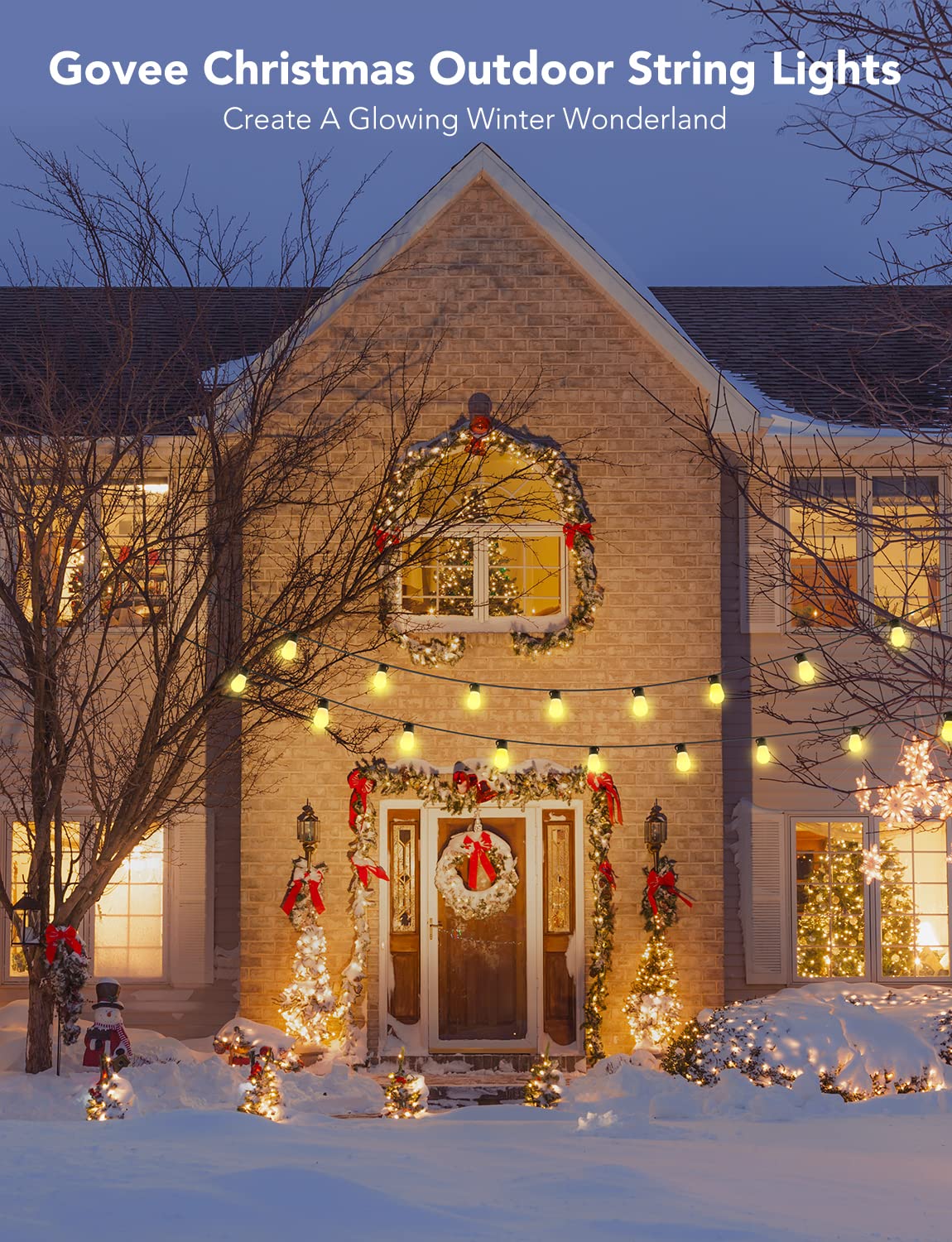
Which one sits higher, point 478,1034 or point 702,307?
point 702,307

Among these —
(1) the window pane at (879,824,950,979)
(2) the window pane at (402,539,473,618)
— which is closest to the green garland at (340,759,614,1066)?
(2) the window pane at (402,539,473,618)

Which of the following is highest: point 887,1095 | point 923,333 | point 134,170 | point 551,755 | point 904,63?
point 134,170

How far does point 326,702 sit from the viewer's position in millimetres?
11891

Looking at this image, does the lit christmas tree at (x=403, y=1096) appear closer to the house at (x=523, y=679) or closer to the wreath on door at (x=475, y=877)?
the house at (x=523, y=679)

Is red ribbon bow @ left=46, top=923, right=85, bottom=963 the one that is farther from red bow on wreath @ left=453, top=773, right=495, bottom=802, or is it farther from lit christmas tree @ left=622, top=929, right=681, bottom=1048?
lit christmas tree @ left=622, top=929, right=681, bottom=1048

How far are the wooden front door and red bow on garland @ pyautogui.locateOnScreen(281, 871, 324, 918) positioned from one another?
3.52 feet

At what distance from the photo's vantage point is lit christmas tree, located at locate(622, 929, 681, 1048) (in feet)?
39.2

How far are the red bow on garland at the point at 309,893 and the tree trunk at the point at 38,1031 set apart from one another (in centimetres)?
211

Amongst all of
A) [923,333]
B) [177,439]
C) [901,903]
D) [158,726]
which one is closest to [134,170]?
[177,439]

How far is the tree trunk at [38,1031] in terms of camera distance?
1107cm

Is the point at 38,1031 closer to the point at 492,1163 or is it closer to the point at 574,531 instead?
the point at 492,1163

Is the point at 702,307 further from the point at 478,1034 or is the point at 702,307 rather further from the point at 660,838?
the point at 478,1034

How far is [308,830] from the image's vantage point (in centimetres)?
1220

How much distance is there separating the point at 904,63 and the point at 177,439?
708cm
